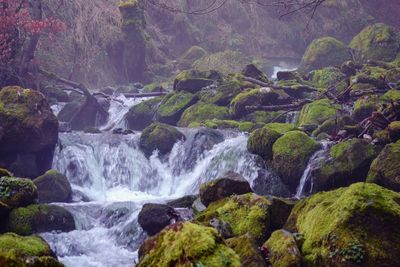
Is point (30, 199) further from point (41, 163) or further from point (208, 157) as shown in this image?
point (208, 157)

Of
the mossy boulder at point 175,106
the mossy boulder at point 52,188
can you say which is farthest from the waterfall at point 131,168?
the mossy boulder at point 175,106

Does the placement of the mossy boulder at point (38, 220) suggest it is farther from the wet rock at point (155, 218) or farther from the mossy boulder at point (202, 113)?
the mossy boulder at point (202, 113)

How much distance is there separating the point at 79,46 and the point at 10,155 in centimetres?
1303

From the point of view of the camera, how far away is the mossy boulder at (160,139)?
50.6 feet

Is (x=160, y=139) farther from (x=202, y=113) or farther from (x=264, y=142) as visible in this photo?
(x=264, y=142)

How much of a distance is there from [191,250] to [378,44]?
2455cm

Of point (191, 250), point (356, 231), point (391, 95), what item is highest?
point (191, 250)

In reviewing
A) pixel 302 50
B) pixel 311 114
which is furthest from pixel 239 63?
pixel 311 114

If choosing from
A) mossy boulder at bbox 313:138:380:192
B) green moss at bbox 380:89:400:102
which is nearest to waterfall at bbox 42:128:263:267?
mossy boulder at bbox 313:138:380:192

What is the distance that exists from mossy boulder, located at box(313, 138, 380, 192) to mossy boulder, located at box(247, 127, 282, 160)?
1980 millimetres

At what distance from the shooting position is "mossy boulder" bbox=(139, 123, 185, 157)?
1542cm

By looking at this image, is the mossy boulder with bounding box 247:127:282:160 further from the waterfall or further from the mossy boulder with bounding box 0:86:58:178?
the mossy boulder with bounding box 0:86:58:178

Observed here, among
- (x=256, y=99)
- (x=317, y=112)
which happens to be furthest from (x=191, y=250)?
(x=256, y=99)

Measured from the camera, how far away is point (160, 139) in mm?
15516
